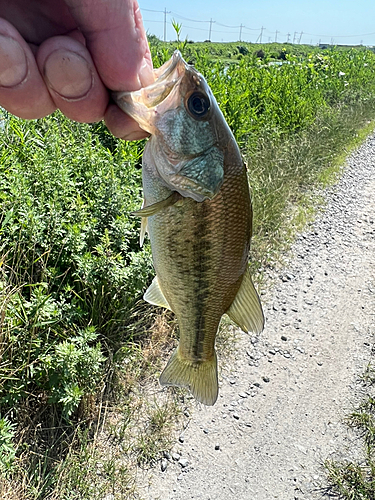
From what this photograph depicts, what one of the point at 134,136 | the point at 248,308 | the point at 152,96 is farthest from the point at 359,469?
the point at 152,96

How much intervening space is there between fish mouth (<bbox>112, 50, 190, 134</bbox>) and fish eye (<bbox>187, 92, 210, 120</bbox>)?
0.08m

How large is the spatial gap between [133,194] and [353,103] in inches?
433

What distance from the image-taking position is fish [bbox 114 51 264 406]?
158 centimetres

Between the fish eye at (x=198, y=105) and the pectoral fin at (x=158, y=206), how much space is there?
1.02ft

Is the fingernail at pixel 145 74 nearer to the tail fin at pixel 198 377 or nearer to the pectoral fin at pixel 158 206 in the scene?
the pectoral fin at pixel 158 206

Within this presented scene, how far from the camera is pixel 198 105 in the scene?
1586 mm

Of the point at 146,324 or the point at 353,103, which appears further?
the point at 353,103

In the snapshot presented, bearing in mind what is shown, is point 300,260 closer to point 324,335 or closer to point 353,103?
point 324,335

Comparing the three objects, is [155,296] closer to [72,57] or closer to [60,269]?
[72,57]

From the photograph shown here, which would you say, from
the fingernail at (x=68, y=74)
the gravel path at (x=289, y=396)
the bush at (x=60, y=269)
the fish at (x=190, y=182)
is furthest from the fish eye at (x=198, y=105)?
the gravel path at (x=289, y=396)

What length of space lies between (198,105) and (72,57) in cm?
50

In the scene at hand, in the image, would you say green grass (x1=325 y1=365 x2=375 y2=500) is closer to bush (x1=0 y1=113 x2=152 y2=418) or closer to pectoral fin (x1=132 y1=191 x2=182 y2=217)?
bush (x1=0 y1=113 x2=152 y2=418)

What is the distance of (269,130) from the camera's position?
302 inches

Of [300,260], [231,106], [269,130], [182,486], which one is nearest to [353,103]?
[269,130]
